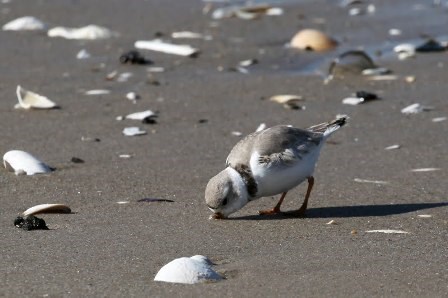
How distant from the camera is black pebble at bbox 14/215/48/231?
4809mm

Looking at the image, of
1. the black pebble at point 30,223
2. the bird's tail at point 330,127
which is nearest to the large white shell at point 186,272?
the black pebble at point 30,223

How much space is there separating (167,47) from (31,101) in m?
2.24

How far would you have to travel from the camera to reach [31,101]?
7.55 metres

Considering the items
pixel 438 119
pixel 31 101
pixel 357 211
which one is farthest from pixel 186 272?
pixel 31 101

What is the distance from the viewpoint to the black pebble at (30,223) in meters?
4.81

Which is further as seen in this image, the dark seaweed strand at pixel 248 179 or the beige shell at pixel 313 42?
the beige shell at pixel 313 42

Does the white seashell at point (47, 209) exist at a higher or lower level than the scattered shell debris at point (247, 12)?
higher

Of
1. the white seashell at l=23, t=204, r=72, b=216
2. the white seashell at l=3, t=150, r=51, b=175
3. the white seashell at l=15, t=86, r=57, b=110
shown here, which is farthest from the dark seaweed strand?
the white seashell at l=15, t=86, r=57, b=110

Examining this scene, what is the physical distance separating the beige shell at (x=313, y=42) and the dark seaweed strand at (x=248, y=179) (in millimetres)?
4809

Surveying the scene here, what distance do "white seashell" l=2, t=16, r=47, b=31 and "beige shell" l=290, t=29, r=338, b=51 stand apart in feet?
8.45

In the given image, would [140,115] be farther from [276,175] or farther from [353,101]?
[276,175]

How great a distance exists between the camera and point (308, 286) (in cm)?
398

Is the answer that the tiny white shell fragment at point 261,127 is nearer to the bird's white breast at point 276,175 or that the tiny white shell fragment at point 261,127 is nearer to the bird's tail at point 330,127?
the bird's tail at point 330,127

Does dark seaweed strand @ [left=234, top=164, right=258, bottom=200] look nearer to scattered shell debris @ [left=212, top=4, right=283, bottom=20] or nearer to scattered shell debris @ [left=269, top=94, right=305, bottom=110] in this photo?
scattered shell debris @ [left=269, top=94, right=305, bottom=110]
